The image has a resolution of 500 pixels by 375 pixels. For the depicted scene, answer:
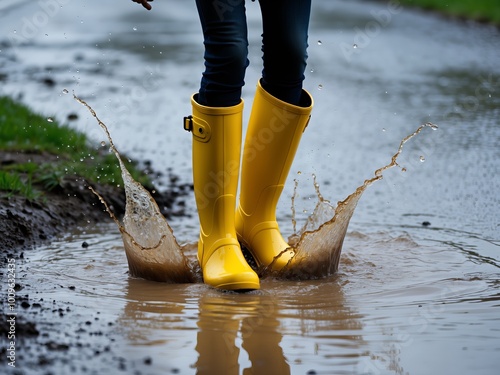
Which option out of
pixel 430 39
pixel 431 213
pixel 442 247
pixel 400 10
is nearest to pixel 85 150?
pixel 431 213

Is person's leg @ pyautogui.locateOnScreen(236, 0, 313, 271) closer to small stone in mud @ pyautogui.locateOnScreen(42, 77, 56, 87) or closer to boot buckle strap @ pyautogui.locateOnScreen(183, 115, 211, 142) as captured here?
boot buckle strap @ pyautogui.locateOnScreen(183, 115, 211, 142)

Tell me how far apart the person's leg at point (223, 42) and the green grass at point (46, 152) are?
1.33 m

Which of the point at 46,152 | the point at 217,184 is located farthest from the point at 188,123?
A: the point at 46,152

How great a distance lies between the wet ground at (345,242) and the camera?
2512 mm

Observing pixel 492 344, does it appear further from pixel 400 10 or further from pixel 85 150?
pixel 400 10

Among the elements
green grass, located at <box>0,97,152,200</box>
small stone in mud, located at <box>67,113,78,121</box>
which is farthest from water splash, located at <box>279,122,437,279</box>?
small stone in mud, located at <box>67,113,78,121</box>

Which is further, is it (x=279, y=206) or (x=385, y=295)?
(x=279, y=206)

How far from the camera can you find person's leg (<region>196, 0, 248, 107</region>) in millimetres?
3059

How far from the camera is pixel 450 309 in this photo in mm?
2900

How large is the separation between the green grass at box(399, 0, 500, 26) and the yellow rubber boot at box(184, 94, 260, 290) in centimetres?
939

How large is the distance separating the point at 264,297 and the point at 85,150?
2492 millimetres

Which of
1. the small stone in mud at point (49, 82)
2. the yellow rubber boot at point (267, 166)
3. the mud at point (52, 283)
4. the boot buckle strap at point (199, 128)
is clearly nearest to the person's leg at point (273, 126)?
the yellow rubber boot at point (267, 166)

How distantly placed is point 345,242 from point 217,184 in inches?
33.3

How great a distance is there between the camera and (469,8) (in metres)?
13.3
